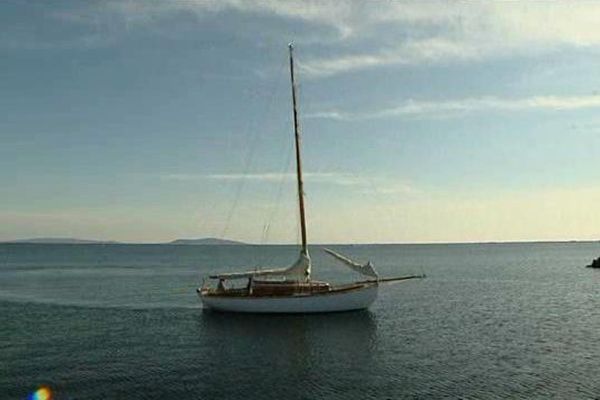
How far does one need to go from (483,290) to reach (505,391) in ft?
216

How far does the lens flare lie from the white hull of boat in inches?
1166

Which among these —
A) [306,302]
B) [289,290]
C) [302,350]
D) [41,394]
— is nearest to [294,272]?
[289,290]

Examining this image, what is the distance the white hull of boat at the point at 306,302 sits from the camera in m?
61.7

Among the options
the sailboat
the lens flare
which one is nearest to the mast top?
the sailboat

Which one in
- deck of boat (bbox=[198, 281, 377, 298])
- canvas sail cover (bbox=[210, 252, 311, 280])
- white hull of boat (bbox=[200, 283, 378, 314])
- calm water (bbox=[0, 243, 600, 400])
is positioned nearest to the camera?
calm water (bbox=[0, 243, 600, 400])

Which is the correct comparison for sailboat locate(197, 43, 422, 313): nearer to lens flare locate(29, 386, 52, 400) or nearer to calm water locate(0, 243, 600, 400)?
calm water locate(0, 243, 600, 400)

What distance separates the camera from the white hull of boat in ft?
202

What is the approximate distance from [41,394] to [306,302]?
31.2 m

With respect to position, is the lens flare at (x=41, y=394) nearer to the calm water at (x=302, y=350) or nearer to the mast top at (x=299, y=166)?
the calm water at (x=302, y=350)

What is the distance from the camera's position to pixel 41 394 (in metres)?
33.9

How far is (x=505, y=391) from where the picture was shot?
34.6 metres

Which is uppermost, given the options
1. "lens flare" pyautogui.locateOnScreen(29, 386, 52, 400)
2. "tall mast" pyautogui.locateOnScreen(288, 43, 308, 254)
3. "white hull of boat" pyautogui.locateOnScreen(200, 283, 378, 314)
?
"tall mast" pyautogui.locateOnScreen(288, 43, 308, 254)

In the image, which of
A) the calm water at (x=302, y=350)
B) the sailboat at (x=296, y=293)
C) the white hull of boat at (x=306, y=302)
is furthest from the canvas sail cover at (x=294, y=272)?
the calm water at (x=302, y=350)

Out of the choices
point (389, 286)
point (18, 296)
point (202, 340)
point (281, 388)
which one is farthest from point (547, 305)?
point (18, 296)
